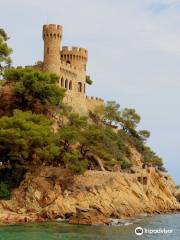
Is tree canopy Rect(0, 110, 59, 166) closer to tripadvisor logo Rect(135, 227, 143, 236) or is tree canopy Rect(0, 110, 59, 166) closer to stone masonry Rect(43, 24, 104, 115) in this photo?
tripadvisor logo Rect(135, 227, 143, 236)

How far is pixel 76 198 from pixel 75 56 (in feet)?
82.6

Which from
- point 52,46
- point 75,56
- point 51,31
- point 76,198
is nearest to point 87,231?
point 76,198

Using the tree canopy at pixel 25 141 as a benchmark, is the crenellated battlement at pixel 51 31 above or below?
above

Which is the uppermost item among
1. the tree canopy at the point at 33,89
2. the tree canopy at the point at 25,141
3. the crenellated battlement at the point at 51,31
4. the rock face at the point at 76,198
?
the crenellated battlement at the point at 51,31

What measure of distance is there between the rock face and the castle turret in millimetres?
19112

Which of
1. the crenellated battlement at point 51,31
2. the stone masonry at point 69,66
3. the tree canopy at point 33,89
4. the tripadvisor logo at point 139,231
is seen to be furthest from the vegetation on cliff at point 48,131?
the tripadvisor logo at point 139,231

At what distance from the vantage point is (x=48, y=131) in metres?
48.2

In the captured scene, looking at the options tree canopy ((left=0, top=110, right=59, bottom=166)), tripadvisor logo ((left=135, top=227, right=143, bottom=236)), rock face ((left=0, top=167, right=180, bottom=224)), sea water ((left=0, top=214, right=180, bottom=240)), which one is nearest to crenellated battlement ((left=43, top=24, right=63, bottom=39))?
tree canopy ((left=0, top=110, right=59, bottom=166))

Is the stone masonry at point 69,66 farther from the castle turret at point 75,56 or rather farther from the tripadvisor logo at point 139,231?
the tripadvisor logo at point 139,231

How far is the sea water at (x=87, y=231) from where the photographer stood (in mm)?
34469

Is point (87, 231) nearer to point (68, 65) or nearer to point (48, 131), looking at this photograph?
point (48, 131)

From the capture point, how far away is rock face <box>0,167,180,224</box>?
43625 mm

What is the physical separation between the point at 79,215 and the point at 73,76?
2766 centimetres

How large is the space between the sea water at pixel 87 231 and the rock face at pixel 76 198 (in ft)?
7.22
